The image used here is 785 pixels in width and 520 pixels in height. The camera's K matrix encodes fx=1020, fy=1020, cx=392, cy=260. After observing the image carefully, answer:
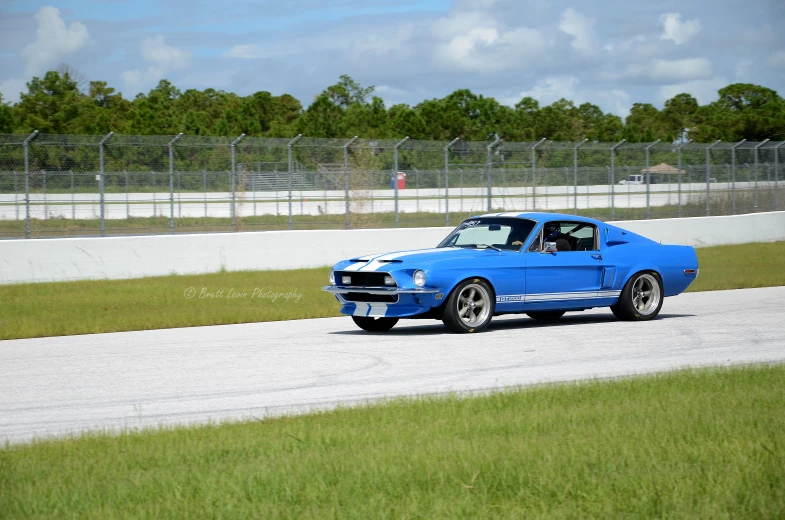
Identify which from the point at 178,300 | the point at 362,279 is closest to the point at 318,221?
the point at 178,300

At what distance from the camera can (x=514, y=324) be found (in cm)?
1249

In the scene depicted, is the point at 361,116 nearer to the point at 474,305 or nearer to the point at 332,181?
the point at 332,181

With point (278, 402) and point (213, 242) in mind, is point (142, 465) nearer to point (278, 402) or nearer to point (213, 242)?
point (278, 402)

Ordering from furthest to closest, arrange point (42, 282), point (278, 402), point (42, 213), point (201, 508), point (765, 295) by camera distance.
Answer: point (42, 213)
point (42, 282)
point (765, 295)
point (278, 402)
point (201, 508)

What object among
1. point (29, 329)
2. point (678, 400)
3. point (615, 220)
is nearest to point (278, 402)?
point (678, 400)

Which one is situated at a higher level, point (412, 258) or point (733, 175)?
point (733, 175)

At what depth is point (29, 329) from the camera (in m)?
12.3

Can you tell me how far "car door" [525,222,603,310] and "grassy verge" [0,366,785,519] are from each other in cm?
464

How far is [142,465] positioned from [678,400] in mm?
3610

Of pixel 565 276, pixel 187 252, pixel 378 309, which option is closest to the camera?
pixel 378 309

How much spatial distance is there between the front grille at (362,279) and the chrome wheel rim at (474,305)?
2.95 feet

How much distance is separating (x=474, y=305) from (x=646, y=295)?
2679 mm

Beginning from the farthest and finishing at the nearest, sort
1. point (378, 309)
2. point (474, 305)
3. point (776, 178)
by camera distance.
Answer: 1. point (776, 178)
2. point (474, 305)
3. point (378, 309)

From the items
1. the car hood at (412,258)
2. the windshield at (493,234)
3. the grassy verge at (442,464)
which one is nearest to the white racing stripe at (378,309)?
the car hood at (412,258)
